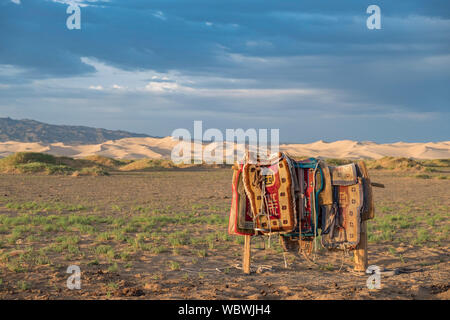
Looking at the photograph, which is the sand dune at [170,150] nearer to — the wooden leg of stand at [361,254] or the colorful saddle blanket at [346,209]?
the wooden leg of stand at [361,254]

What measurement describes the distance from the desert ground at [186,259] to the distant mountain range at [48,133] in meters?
138

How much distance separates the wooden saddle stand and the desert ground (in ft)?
2.23

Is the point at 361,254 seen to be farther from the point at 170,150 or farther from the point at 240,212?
the point at 170,150

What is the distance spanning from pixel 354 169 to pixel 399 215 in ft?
23.6

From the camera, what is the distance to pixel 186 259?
738cm

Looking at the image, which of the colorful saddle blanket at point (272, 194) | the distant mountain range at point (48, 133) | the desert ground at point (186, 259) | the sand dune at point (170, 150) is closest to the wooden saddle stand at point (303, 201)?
the colorful saddle blanket at point (272, 194)

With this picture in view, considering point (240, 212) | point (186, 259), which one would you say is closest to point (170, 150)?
point (186, 259)

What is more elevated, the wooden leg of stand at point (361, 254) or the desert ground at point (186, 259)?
the wooden leg of stand at point (361, 254)

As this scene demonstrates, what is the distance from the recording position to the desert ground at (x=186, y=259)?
554cm

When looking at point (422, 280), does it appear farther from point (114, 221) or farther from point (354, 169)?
point (114, 221)

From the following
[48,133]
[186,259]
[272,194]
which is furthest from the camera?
[48,133]

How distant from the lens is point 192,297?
17.3 ft

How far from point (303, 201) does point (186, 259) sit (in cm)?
248

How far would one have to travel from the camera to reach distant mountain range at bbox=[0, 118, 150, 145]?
147m
